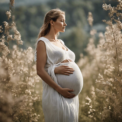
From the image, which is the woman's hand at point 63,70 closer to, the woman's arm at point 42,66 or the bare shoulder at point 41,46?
the woman's arm at point 42,66

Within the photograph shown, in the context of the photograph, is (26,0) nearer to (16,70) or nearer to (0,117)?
(16,70)

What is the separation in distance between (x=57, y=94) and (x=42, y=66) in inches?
12.3

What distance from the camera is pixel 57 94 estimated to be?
1338mm

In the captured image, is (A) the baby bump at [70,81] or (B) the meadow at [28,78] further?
(B) the meadow at [28,78]

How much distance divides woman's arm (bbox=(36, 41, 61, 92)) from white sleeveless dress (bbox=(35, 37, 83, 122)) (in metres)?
0.04

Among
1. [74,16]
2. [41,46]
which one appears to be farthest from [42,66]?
[74,16]

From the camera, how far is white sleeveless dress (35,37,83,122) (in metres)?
1.31

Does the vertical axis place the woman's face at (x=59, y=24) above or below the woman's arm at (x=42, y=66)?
above

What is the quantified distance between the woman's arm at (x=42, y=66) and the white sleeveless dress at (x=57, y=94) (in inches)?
1.6

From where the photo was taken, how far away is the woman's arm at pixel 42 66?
51.9 inches

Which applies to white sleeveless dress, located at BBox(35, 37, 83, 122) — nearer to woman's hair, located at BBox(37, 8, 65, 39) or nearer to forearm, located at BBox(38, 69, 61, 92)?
forearm, located at BBox(38, 69, 61, 92)

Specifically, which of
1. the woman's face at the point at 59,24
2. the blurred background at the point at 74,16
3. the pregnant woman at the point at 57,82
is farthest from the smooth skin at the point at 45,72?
the blurred background at the point at 74,16

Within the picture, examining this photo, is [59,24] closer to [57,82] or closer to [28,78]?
[57,82]

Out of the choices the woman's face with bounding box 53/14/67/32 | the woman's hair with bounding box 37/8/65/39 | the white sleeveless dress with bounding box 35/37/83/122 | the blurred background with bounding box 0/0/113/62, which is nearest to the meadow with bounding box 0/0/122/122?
the white sleeveless dress with bounding box 35/37/83/122
